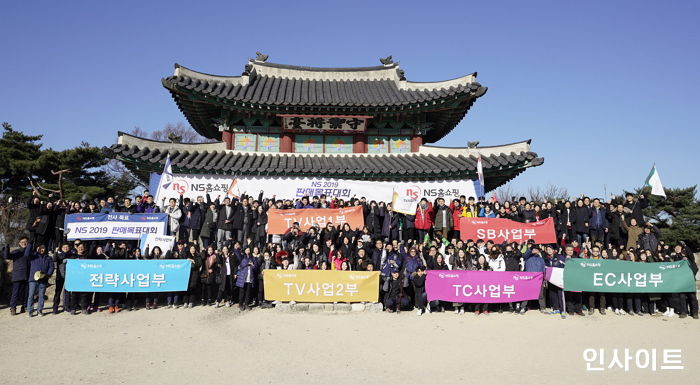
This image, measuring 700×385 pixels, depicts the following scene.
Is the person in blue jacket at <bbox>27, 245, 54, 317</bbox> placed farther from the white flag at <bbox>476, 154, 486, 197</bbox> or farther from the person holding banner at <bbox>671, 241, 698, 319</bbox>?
the person holding banner at <bbox>671, 241, 698, 319</bbox>

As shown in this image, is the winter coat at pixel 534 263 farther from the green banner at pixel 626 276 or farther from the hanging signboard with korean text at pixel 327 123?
the hanging signboard with korean text at pixel 327 123

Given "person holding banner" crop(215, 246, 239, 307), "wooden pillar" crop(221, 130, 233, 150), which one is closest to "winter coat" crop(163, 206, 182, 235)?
"person holding banner" crop(215, 246, 239, 307)

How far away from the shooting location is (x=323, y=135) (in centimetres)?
1616

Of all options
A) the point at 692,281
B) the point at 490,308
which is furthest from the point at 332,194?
the point at 692,281

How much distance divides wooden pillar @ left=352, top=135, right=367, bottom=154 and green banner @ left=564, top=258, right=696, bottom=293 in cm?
826

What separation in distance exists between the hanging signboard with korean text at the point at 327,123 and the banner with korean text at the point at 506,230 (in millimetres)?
5822

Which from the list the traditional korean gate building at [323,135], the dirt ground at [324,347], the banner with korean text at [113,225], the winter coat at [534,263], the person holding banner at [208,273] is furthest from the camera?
the traditional korean gate building at [323,135]

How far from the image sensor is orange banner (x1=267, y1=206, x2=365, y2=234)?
41.4 feet

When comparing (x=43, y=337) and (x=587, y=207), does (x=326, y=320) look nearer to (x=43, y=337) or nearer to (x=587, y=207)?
(x=43, y=337)

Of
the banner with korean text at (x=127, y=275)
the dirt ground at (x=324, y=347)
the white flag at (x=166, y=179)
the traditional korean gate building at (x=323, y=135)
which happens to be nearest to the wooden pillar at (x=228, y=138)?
the traditional korean gate building at (x=323, y=135)

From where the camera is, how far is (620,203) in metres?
12.9

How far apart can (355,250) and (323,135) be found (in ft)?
20.2

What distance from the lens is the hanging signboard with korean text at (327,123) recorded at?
15.7m

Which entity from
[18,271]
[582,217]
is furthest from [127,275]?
[582,217]
